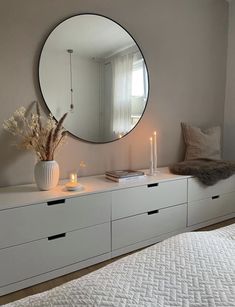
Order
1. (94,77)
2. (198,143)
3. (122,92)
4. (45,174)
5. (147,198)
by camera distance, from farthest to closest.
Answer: (198,143) < (122,92) < (94,77) < (147,198) < (45,174)

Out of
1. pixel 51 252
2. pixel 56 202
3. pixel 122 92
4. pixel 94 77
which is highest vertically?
pixel 94 77

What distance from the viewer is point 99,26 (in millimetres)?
2215

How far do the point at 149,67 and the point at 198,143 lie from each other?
3.09 ft

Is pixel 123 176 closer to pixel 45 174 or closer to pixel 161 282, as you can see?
pixel 45 174

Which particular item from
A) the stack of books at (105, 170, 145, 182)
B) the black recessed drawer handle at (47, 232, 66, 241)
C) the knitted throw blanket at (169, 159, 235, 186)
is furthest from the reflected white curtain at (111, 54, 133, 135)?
the black recessed drawer handle at (47, 232, 66, 241)

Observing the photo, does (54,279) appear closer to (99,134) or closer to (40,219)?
(40,219)

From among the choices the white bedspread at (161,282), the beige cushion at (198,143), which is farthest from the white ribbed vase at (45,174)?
the beige cushion at (198,143)

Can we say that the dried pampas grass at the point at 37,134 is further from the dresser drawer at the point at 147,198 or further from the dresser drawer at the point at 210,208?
the dresser drawer at the point at 210,208

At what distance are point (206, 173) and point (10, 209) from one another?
1.69 m

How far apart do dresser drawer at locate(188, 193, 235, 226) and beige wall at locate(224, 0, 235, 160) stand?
2.31 feet

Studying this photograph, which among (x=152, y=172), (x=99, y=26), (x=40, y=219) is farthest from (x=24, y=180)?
(x=99, y=26)

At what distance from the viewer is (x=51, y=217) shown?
1674mm

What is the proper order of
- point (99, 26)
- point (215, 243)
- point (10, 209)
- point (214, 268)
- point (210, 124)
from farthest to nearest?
1. point (210, 124)
2. point (99, 26)
3. point (10, 209)
4. point (215, 243)
5. point (214, 268)

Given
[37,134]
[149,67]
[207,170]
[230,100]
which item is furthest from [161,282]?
[230,100]
